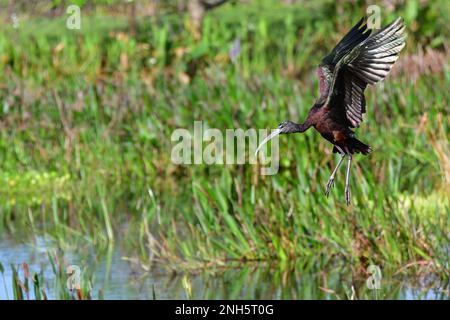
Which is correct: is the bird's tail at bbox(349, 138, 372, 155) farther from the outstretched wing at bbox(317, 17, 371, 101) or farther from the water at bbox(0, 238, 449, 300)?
the water at bbox(0, 238, 449, 300)

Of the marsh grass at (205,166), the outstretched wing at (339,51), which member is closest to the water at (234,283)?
the marsh grass at (205,166)

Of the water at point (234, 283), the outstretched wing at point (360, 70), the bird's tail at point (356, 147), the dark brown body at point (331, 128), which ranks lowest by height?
the water at point (234, 283)

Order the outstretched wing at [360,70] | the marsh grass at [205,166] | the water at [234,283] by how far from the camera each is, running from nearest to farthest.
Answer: the outstretched wing at [360,70], the water at [234,283], the marsh grass at [205,166]

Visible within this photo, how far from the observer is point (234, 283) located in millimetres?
6332

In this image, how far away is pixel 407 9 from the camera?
523 inches

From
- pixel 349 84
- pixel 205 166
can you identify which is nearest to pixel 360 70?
pixel 349 84

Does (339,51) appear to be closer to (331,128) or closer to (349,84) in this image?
(349,84)

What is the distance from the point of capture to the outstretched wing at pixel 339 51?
169cm

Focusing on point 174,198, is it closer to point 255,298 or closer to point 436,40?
point 255,298

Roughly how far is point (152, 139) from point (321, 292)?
10.4 feet

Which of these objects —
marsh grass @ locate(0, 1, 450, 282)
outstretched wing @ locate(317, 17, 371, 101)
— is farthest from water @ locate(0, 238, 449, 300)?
outstretched wing @ locate(317, 17, 371, 101)

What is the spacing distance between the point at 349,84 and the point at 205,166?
696 cm

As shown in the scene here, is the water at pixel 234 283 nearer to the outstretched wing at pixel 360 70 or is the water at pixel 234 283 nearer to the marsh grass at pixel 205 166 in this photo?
Answer: the marsh grass at pixel 205 166

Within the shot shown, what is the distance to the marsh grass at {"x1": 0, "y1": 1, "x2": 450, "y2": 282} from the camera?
6109 millimetres
